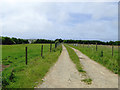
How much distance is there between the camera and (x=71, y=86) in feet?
18.4

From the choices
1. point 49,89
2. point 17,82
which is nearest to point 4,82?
point 17,82

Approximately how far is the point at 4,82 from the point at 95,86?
421cm

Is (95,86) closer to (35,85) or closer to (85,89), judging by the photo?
(85,89)

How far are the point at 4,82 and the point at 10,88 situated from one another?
689mm

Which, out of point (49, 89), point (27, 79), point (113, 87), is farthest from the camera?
point (27, 79)

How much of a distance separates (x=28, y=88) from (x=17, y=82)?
1003 millimetres

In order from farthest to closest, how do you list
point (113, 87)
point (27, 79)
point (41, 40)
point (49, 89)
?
point (41, 40) → point (27, 79) → point (113, 87) → point (49, 89)

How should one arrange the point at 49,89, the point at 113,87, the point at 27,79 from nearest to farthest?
the point at 49,89
the point at 113,87
the point at 27,79

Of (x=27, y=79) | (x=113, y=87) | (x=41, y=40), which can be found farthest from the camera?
(x=41, y=40)

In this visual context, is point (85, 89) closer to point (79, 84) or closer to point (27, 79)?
point (79, 84)

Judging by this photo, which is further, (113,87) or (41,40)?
(41,40)

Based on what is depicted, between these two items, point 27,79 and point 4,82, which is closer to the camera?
point 4,82

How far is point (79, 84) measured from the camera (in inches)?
232

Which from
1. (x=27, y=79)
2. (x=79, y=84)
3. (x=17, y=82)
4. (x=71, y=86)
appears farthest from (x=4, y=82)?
(x=79, y=84)
